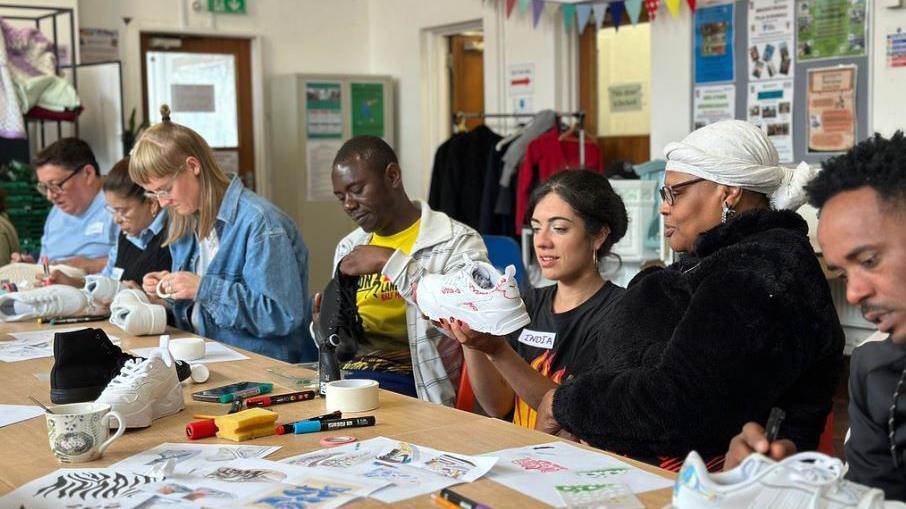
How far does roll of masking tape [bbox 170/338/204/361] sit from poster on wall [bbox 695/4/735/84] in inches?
152

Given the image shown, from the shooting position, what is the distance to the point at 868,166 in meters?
1.55

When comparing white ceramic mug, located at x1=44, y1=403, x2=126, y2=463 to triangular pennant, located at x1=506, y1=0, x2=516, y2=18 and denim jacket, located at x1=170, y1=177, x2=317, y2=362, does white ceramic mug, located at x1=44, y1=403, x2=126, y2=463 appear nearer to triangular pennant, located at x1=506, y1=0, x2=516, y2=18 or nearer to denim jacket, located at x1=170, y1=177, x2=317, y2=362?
denim jacket, located at x1=170, y1=177, x2=317, y2=362

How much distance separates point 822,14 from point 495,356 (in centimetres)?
376

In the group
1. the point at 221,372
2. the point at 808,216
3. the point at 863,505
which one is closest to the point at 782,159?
the point at 808,216

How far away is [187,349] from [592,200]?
1.24 m

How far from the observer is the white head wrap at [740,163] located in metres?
2.16

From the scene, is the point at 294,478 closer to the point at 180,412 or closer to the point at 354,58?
the point at 180,412

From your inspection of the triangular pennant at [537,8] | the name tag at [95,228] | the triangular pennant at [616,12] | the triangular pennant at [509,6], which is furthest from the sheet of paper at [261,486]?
the triangular pennant at [509,6]

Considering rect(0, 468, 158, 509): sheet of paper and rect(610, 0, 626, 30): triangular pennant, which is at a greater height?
rect(610, 0, 626, 30): triangular pennant

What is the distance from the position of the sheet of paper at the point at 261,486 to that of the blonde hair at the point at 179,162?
184 cm

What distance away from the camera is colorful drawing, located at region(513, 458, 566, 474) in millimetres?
1785

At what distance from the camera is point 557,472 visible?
5.80 ft

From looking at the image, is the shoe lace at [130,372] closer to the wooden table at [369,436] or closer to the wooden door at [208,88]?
the wooden table at [369,436]

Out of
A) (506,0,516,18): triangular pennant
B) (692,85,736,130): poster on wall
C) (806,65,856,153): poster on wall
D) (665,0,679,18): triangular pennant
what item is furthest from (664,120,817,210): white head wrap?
(506,0,516,18): triangular pennant
